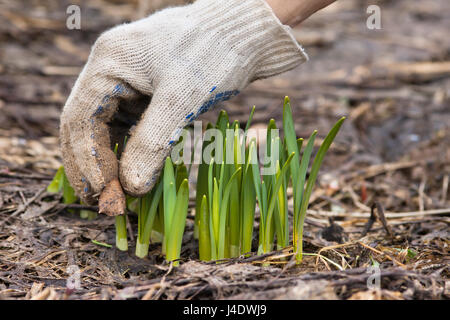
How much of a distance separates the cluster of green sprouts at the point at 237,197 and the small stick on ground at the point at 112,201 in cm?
15

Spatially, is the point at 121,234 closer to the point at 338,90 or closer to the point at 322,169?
the point at 322,169

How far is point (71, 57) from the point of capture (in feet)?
16.6

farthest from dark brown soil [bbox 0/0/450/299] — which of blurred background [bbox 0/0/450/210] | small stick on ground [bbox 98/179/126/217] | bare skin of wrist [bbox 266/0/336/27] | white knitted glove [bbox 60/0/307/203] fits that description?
bare skin of wrist [bbox 266/0/336/27]

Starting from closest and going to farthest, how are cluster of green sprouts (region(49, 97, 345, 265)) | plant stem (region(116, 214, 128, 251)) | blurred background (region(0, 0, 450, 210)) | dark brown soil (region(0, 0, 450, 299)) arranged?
dark brown soil (region(0, 0, 450, 299)), cluster of green sprouts (region(49, 97, 345, 265)), plant stem (region(116, 214, 128, 251)), blurred background (region(0, 0, 450, 210))

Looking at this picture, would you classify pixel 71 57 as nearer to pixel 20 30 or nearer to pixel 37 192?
pixel 20 30

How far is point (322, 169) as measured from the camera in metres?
3.45

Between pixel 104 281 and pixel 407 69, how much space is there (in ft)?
14.8

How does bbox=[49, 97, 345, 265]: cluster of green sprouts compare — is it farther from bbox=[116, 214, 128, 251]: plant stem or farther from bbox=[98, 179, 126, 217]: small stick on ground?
bbox=[98, 179, 126, 217]: small stick on ground

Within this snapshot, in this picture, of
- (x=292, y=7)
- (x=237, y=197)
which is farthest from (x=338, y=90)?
(x=237, y=197)

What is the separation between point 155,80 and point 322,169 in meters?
1.80

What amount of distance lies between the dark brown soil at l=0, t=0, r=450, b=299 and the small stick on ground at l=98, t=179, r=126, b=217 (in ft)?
0.80

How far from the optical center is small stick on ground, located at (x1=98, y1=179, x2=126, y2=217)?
1.91 m

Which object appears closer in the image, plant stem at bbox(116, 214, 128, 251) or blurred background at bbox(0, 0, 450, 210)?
plant stem at bbox(116, 214, 128, 251)

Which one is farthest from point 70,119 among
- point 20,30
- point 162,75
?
point 20,30
